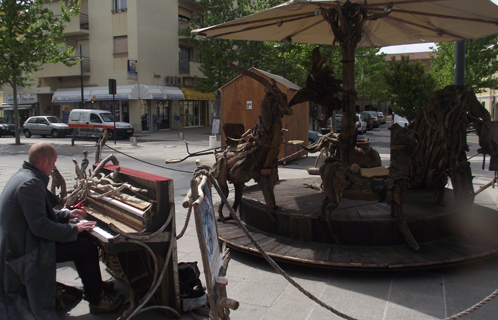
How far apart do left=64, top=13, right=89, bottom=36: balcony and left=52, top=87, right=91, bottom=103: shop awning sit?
4.30 m

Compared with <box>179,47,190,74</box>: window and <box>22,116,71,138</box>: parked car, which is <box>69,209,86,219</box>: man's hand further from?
<box>179,47,190,74</box>: window

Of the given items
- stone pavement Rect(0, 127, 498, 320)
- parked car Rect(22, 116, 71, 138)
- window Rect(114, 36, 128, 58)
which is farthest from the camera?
window Rect(114, 36, 128, 58)

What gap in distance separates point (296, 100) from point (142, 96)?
25.9 meters

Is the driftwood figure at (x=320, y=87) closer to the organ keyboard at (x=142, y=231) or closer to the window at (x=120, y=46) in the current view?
the organ keyboard at (x=142, y=231)

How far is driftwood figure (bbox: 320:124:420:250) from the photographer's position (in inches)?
188

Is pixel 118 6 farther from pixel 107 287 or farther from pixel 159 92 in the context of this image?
pixel 107 287

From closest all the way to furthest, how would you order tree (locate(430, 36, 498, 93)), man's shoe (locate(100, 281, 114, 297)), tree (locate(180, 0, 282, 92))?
man's shoe (locate(100, 281, 114, 297))
tree (locate(430, 36, 498, 93))
tree (locate(180, 0, 282, 92))

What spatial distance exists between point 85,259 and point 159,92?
2849 centimetres

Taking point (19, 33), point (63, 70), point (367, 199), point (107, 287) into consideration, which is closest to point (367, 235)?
point (367, 199)

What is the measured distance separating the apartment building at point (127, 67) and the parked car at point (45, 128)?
3.04 metres

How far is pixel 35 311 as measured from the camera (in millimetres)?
3207

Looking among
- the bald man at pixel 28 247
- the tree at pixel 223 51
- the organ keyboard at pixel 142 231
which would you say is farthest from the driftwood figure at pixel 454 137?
the tree at pixel 223 51

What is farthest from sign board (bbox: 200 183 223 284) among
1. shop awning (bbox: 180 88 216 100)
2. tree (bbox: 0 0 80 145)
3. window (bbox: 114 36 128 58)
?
shop awning (bbox: 180 88 216 100)

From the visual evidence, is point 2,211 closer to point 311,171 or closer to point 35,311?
point 35,311
